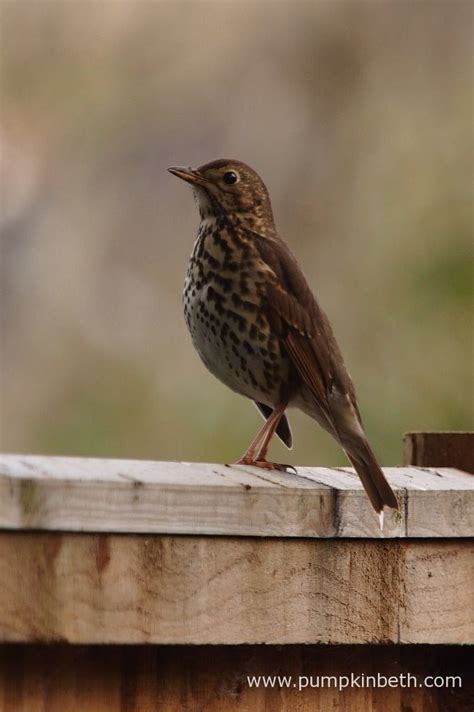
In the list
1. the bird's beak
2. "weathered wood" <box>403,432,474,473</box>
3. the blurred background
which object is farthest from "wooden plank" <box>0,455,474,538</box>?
the blurred background

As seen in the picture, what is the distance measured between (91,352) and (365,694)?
446cm

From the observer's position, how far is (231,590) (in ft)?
9.12

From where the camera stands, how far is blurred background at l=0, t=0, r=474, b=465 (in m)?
7.01

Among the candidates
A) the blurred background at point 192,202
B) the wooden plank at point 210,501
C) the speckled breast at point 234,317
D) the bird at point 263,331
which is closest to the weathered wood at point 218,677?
the wooden plank at point 210,501

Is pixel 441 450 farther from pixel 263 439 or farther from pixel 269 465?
pixel 263 439

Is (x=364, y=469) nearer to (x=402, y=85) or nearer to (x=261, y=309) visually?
(x=261, y=309)

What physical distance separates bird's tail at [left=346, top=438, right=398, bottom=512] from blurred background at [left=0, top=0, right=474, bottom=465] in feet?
9.86

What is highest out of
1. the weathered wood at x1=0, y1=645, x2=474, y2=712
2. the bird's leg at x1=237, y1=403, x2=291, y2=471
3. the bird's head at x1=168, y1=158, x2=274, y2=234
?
the bird's head at x1=168, y1=158, x2=274, y2=234

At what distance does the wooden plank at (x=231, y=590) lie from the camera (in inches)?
101

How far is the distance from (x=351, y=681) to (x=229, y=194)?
6.01ft

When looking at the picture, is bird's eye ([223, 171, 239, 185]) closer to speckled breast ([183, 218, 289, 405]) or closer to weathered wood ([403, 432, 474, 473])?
speckled breast ([183, 218, 289, 405])

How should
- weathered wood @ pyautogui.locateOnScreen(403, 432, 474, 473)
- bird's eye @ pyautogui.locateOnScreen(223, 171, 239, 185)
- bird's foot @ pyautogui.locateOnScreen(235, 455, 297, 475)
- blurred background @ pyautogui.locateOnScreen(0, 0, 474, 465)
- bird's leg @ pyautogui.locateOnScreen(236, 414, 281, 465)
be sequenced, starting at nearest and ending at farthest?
→ bird's foot @ pyautogui.locateOnScreen(235, 455, 297, 475) → weathered wood @ pyautogui.locateOnScreen(403, 432, 474, 473) → bird's leg @ pyautogui.locateOnScreen(236, 414, 281, 465) → bird's eye @ pyautogui.locateOnScreen(223, 171, 239, 185) → blurred background @ pyautogui.locateOnScreen(0, 0, 474, 465)

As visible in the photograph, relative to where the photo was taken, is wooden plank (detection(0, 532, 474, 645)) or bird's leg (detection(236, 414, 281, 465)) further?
bird's leg (detection(236, 414, 281, 465))

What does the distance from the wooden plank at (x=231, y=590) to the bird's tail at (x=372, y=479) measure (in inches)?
3.5
